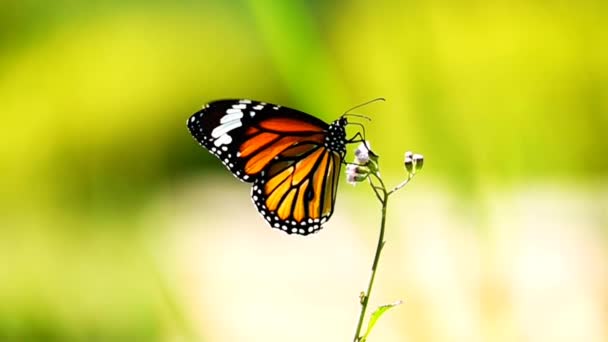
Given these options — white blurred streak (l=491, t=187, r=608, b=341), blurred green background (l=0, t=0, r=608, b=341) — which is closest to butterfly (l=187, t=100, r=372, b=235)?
blurred green background (l=0, t=0, r=608, b=341)

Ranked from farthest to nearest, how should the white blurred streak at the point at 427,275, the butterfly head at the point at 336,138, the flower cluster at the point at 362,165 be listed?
the white blurred streak at the point at 427,275, the butterfly head at the point at 336,138, the flower cluster at the point at 362,165

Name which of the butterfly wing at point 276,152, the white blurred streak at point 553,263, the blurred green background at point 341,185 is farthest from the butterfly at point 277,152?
the white blurred streak at point 553,263

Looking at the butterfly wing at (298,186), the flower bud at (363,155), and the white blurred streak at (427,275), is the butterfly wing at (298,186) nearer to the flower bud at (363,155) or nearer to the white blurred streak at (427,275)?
the flower bud at (363,155)

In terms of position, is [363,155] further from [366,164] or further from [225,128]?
[225,128]

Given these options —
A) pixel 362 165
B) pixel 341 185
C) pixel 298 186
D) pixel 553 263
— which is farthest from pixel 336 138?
pixel 553 263

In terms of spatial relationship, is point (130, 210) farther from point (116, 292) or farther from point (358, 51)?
point (358, 51)

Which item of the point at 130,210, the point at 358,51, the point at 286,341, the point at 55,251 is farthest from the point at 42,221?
the point at 358,51
